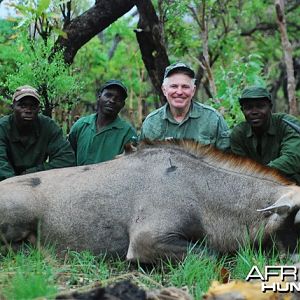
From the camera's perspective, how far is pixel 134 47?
75.0ft

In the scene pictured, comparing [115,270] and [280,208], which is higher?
[280,208]

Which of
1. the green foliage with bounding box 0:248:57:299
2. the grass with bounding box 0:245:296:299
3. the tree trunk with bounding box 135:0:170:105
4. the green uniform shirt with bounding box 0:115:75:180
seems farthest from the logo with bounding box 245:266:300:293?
the tree trunk with bounding box 135:0:170:105

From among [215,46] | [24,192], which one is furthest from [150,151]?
[215,46]

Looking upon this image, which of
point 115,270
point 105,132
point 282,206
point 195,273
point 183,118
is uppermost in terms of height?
point 183,118

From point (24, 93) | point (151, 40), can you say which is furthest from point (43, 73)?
point (151, 40)

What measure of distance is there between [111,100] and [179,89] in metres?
1.05

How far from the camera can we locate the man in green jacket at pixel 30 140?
7.32 metres

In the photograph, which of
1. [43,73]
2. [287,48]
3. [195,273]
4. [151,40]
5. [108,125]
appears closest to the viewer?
[195,273]

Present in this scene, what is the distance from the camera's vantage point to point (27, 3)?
33.1 ft

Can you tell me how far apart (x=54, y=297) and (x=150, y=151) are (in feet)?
8.45

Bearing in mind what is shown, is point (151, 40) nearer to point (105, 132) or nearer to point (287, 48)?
point (287, 48)

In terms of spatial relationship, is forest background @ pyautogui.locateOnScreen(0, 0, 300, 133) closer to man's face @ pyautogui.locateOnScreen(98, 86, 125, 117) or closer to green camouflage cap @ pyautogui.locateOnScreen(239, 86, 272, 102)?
man's face @ pyautogui.locateOnScreen(98, 86, 125, 117)

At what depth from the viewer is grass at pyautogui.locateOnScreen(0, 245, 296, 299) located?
15.0ft

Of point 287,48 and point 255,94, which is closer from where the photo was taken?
point 255,94
